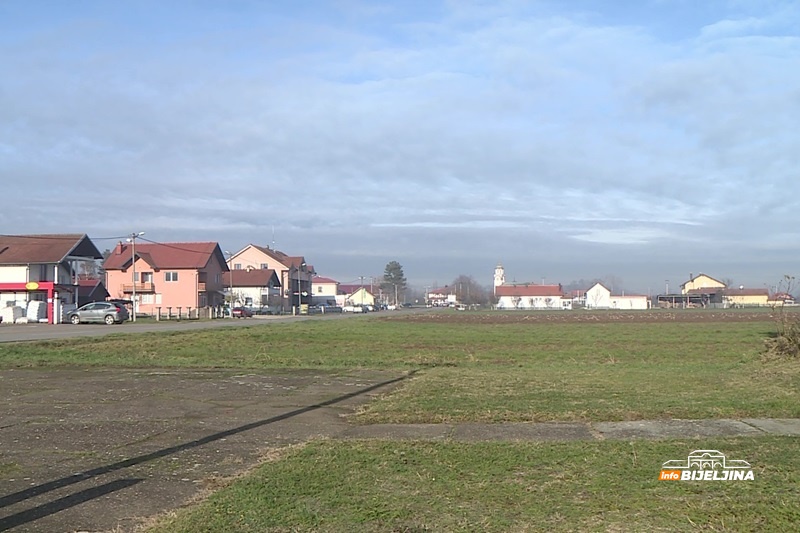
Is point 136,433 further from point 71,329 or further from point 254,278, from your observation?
point 254,278

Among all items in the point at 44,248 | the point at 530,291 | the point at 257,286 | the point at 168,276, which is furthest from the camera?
the point at 530,291

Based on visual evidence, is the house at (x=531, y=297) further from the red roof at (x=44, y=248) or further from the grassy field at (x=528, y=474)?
the grassy field at (x=528, y=474)

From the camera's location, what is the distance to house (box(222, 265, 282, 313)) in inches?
4026

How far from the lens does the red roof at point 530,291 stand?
560 feet

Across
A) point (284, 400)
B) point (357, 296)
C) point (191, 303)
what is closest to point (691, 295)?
point (357, 296)

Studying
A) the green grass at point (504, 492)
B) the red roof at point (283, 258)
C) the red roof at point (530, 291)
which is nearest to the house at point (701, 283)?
the red roof at point (530, 291)

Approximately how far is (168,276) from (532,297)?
338ft

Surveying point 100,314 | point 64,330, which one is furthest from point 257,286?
point 64,330

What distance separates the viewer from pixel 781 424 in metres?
9.02

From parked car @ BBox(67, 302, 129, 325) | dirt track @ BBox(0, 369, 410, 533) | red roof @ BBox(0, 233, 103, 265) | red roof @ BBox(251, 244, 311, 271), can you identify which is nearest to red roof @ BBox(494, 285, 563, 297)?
red roof @ BBox(251, 244, 311, 271)

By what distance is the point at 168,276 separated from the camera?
82438 millimetres

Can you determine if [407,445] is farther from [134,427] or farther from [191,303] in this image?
[191,303]

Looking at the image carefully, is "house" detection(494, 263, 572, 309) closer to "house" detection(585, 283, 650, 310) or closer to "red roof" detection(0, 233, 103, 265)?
"house" detection(585, 283, 650, 310)

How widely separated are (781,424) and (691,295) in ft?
531
